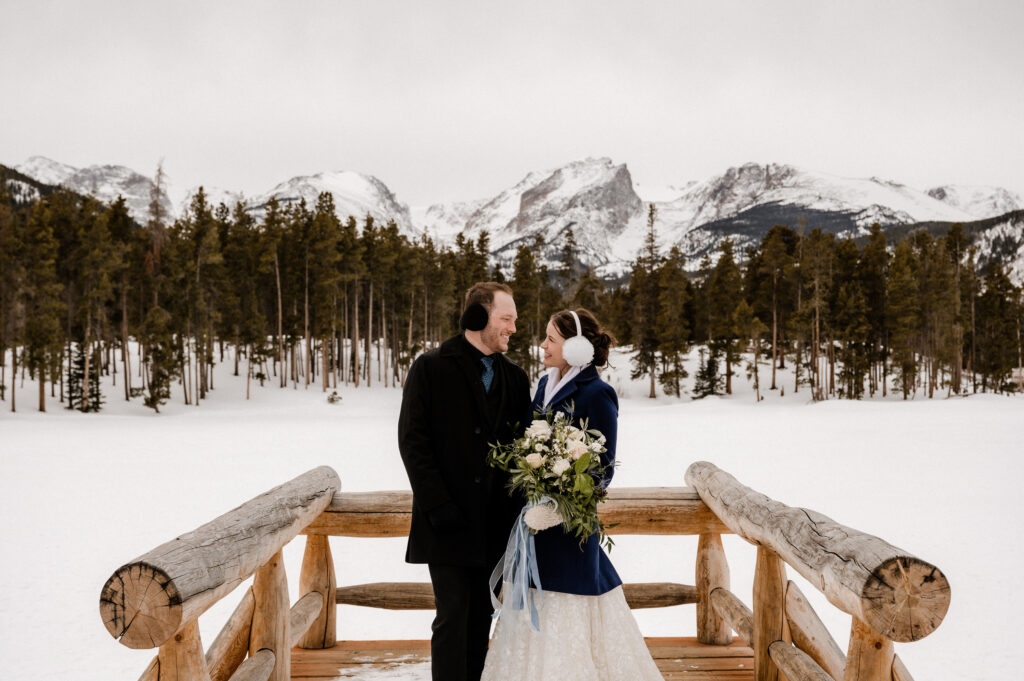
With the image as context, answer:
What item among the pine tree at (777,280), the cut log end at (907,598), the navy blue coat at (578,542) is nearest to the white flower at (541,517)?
the navy blue coat at (578,542)

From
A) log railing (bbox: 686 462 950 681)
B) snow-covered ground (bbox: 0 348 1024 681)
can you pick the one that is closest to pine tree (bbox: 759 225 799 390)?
snow-covered ground (bbox: 0 348 1024 681)

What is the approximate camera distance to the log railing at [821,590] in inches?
76.1

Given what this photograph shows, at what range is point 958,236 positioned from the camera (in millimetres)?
51375

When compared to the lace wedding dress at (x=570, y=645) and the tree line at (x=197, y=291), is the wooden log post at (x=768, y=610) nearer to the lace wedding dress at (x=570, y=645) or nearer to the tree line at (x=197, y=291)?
the lace wedding dress at (x=570, y=645)

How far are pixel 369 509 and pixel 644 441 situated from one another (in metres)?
15.7

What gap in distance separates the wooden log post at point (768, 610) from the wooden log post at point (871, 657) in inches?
44.8

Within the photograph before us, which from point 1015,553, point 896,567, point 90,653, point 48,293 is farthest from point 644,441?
point 48,293

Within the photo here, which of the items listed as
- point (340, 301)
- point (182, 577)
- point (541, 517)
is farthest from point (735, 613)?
point (340, 301)

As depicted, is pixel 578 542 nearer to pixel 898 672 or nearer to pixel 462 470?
pixel 462 470

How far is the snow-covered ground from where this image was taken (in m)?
6.97

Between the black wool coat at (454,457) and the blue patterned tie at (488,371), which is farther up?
the blue patterned tie at (488,371)

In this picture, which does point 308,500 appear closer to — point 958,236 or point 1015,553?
point 1015,553

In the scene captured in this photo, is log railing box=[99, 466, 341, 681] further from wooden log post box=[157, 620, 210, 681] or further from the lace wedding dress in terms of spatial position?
the lace wedding dress

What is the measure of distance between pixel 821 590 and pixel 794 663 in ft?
3.40
